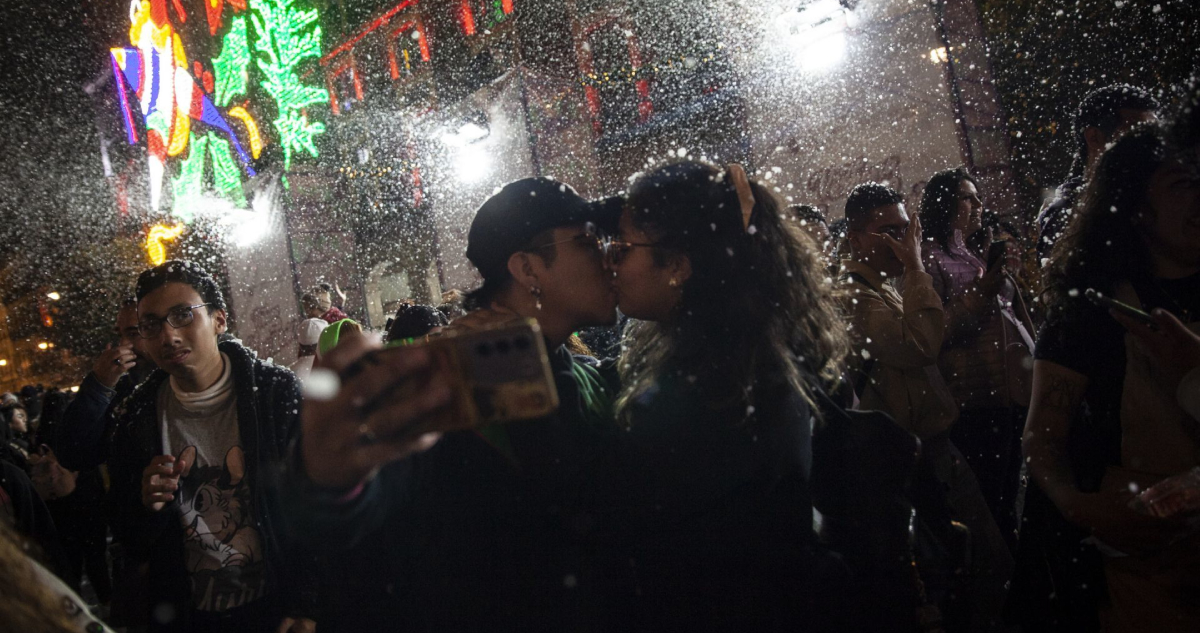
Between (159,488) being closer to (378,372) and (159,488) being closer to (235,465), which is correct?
(235,465)

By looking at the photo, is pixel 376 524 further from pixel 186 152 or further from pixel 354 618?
pixel 186 152

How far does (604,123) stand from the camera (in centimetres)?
1409

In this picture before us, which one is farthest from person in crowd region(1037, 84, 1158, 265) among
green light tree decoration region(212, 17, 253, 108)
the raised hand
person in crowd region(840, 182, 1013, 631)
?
green light tree decoration region(212, 17, 253, 108)

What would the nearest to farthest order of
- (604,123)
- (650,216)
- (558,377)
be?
(558,377), (650,216), (604,123)

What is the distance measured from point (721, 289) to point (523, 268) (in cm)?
58

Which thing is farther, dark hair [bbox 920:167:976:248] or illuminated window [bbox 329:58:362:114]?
illuminated window [bbox 329:58:362:114]

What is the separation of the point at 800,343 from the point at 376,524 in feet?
4.64

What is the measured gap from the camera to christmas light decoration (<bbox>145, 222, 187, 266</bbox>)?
811 inches

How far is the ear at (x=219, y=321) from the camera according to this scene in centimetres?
316

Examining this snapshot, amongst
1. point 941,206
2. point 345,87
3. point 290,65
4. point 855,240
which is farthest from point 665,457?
point 345,87

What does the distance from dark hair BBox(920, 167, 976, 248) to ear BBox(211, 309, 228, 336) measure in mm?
4122

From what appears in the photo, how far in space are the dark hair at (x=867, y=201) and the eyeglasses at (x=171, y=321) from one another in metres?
3.32

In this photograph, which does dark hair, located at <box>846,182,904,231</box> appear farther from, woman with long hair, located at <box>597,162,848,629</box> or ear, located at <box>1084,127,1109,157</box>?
woman with long hair, located at <box>597,162,848,629</box>

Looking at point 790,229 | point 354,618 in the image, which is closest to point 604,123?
point 790,229
